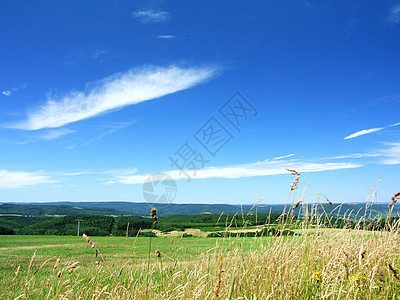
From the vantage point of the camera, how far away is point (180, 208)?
160 meters

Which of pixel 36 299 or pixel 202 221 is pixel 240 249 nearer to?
pixel 36 299

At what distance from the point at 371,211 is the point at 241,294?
367 centimetres

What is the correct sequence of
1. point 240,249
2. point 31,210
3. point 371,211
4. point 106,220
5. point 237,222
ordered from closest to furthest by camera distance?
point 240,249 → point 237,222 → point 371,211 → point 106,220 → point 31,210

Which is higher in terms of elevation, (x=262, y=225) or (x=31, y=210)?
(x=262, y=225)

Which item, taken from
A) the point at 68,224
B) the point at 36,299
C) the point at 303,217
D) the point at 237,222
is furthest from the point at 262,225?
the point at 68,224

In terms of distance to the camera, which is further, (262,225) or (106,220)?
(106,220)

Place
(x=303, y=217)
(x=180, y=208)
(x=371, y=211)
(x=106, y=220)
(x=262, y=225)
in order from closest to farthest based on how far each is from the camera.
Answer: (x=303, y=217) < (x=262, y=225) < (x=371, y=211) < (x=106, y=220) < (x=180, y=208)

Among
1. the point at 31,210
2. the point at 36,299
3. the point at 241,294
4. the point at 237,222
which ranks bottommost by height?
the point at 31,210

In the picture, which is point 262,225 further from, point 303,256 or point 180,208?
point 180,208

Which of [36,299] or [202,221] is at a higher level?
A: [36,299]

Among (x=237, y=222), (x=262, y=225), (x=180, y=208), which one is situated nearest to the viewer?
(x=237, y=222)

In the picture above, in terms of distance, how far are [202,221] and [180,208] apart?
106 m

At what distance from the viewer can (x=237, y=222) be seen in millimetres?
3770

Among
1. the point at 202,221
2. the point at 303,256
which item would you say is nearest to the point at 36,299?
the point at 303,256
